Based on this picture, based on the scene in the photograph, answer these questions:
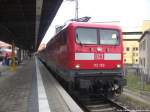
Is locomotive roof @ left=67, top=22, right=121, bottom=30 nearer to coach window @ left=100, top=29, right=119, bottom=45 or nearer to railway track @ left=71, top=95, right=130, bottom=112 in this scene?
coach window @ left=100, top=29, right=119, bottom=45

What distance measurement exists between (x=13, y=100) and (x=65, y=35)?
4.18 m

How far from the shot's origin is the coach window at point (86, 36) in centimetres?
1550

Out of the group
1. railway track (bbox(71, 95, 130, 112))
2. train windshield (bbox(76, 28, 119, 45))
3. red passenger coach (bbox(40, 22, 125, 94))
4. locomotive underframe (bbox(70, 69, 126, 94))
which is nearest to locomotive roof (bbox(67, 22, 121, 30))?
red passenger coach (bbox(40, 22, 125, 94))

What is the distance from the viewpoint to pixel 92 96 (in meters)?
16.3

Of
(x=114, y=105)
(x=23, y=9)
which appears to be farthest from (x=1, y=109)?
(x=23, y=9)

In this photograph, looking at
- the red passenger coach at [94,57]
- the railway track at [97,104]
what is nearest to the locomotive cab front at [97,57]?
the red passenger coach at [94,57]

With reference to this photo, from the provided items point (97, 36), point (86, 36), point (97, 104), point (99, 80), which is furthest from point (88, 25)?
point (97, 104)

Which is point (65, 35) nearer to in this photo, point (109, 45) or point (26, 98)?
point (109, 45)

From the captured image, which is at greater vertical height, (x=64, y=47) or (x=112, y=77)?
(x=64, y=47)

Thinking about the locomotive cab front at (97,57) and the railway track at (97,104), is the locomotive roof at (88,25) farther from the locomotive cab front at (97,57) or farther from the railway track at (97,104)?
the railway track at (97,104)

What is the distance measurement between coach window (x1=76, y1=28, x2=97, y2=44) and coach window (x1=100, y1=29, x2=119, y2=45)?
1.03 ft

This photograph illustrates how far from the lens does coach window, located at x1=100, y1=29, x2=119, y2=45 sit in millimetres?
15820

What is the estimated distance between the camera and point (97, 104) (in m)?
14.7

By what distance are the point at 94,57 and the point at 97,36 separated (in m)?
0.97
